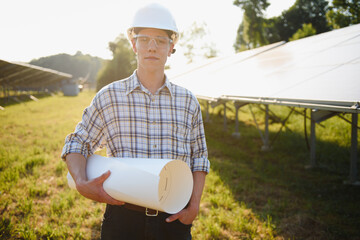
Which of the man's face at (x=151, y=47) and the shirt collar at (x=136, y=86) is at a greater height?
the man's face at (x=151, y=47)

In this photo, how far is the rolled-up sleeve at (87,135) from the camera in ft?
5.03

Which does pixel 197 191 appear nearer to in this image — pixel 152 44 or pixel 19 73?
pixel 152 44

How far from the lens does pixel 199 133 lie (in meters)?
1.87

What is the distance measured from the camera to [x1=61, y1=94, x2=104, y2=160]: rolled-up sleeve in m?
1.53

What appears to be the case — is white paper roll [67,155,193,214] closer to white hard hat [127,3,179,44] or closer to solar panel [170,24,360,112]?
white hard hat [127,3,179,44]

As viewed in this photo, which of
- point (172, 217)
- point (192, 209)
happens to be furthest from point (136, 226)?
point (192, 209)

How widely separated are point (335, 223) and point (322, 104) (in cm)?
178

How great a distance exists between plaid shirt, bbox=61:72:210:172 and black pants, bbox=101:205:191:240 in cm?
38

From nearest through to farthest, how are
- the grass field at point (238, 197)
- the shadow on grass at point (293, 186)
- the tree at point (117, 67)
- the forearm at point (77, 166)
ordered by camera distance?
the forearm at point (77, 166)
the grass field at point (238, 197)
the shadow on grass at point (293, 186)
the tree at point (117, 67)

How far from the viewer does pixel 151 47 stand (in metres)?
1.64

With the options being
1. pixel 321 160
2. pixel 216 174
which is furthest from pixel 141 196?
pixel 321 160

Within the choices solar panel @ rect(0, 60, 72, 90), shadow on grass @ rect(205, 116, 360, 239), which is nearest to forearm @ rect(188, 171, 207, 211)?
shadow on grass @ rect(205, 116, 360, 239)

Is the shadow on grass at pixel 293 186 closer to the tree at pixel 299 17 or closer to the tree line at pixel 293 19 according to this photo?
the tree line at pixel 293 19

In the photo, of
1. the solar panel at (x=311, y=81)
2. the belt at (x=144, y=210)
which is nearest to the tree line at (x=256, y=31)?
the solar panel at (x=311, y=81)
